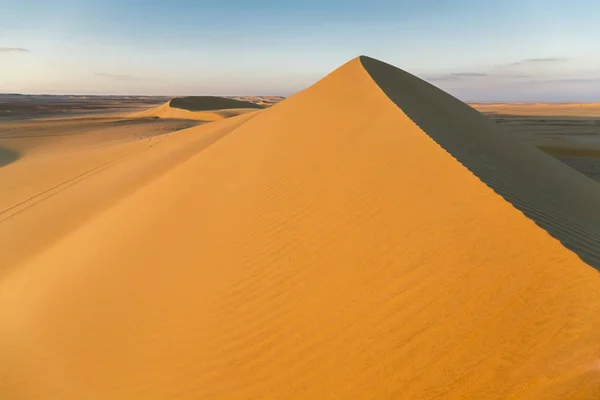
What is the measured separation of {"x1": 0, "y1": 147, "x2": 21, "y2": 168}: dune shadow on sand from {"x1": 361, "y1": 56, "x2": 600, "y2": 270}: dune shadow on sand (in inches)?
679

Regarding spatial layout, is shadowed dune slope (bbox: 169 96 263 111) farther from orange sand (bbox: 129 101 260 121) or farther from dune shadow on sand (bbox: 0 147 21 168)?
dune shadow on sand (bbox: 0 147 21 168)

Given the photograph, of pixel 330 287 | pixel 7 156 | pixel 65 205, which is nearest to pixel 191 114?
pixel 7 156

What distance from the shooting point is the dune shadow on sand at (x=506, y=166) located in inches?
151

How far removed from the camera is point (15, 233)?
7.86m

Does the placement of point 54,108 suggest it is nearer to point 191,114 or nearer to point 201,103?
point 201,103

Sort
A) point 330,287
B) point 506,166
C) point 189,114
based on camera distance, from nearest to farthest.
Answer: point 330,287 < point 506,166 < point 189,114

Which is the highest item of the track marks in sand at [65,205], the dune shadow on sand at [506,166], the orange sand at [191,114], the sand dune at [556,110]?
the sand dune at [556,110]

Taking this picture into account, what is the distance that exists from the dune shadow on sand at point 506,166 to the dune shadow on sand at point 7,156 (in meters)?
17.2

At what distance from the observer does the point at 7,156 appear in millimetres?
19453

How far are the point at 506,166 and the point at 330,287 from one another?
4.72 meters

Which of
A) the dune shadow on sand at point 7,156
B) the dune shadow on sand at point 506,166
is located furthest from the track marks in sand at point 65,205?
the dune shadow on sand at point 7,156

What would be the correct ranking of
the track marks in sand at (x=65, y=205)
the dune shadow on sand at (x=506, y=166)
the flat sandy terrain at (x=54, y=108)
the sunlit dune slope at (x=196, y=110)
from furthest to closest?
the flat sandy terrain at (x=54, y=108), the sunlit dune slope at (x=196, y=110), the track marks in sand at (x=65, y=205), the dune shadow on sand at (x=506, y=166)

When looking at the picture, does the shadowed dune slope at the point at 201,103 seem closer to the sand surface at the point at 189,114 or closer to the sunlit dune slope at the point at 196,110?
the sunlit dune slope at the point at 196,110

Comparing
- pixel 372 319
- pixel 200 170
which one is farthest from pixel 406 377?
pixel 200 170
